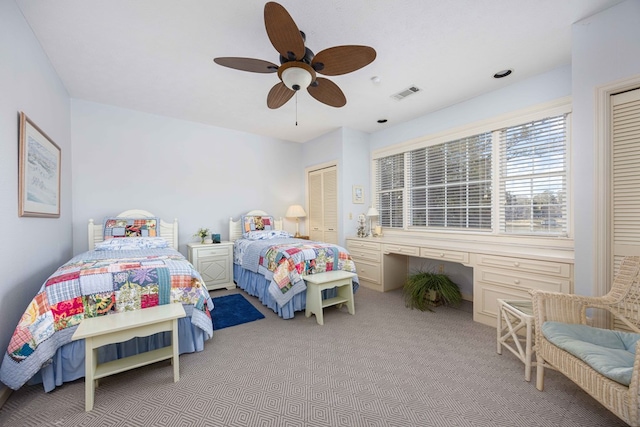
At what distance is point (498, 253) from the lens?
274cm

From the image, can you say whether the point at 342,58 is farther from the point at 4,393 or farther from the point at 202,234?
the point at 202,234

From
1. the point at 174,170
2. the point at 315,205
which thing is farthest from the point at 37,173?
the point at 315,205

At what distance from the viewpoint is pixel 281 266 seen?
3037 mm

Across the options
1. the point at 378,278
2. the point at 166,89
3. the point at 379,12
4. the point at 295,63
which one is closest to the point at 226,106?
the point at 166,89

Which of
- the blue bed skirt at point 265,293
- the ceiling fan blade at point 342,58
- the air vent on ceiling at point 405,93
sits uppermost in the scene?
the air vent on ceiling at point 405,93

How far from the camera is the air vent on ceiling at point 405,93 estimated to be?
3.21m

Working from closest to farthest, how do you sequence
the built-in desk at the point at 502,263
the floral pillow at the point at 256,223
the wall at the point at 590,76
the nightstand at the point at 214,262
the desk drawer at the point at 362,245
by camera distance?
1. the wall at the point at 590,76
2. the built-in desk at the point at 502,263
3. the nightstand at the point at 214,262
4. the desk drawer at the point at 362,245
5. the floral pillow at the point at 256,223

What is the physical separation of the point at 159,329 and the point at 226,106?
3011mm

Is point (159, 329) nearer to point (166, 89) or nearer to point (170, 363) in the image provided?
point (170, 363)

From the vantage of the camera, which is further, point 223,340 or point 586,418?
point 223,340

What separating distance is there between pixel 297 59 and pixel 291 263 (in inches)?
81.1

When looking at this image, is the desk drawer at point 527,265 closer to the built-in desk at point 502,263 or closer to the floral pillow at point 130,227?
the built-in desk at point 502,263

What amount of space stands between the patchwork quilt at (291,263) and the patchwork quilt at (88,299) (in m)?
0.80

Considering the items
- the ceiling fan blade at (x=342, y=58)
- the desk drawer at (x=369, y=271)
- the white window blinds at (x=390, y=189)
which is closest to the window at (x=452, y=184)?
the white window blinds at (x=390, y=189)
